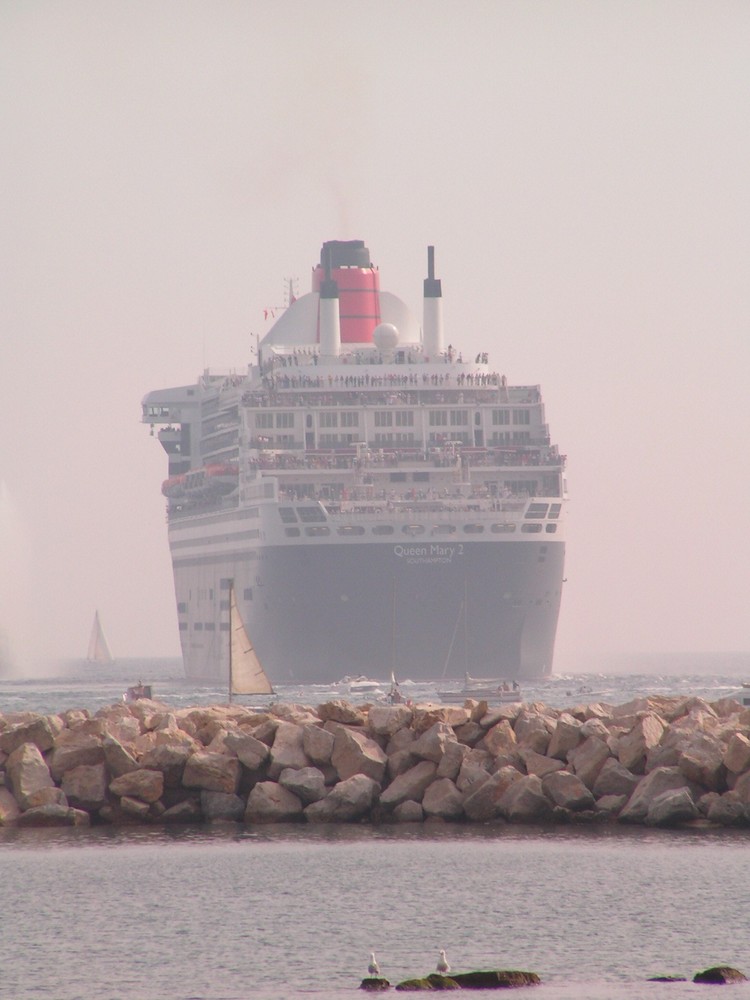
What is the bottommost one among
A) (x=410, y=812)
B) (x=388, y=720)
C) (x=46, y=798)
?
(x=410, y=812)

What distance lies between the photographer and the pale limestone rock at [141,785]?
1427 inches

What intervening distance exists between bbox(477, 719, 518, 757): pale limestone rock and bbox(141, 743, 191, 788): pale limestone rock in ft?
16.4

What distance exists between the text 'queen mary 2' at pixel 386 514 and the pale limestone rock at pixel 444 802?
4802 centimetres

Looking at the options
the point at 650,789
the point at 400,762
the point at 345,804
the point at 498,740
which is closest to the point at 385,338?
the point at 498,740

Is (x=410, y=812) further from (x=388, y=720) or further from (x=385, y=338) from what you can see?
(x=385, y=338)

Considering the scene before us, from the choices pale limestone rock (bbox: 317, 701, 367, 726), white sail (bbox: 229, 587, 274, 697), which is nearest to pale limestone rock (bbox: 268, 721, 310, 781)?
pale limestone rock (bbox: 317, 701, 367, 726)

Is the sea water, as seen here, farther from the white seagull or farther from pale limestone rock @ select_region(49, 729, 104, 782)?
pale limestone rock @ select_region(49, 729, 104, 782)

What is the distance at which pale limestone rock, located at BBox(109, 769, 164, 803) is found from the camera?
3625cm

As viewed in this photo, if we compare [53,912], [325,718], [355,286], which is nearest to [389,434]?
[355,286]

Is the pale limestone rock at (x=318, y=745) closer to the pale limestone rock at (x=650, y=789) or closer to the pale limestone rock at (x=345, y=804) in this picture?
the pale limestone rock at (x=345, y=804)

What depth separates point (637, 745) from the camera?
3641cm

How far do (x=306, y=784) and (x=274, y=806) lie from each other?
64 cm

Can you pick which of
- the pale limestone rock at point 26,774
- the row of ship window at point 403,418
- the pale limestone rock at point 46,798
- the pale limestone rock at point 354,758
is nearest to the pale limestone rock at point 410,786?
the pale limestone rock at point 354,758

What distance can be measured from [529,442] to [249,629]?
13.9 meters
